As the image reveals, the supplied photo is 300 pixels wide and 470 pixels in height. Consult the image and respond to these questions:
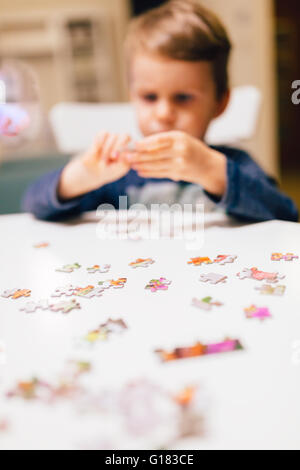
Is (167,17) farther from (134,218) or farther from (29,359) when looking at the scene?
(29,359)

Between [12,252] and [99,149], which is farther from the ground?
[99,149]

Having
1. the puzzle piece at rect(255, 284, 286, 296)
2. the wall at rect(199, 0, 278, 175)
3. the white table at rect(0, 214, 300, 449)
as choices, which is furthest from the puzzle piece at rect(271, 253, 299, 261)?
the wall at rect(199, 0, 278, 175)

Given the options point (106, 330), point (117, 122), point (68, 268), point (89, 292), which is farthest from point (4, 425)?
point (117, 122)

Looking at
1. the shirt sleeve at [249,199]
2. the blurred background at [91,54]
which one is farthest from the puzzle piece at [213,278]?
the blurred background at [91,54]

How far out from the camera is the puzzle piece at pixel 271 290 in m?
0.58

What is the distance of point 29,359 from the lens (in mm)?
469

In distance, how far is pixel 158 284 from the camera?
64 cm

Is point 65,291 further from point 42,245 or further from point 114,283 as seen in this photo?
point 42,245

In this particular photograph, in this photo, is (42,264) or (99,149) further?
(99,149)

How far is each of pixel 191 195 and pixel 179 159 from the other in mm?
288

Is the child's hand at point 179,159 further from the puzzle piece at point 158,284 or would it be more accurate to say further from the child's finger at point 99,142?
the puzzle piece at point 158,284

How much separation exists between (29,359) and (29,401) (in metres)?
0.07

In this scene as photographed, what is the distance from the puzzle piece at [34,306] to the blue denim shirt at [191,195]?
48 cm
